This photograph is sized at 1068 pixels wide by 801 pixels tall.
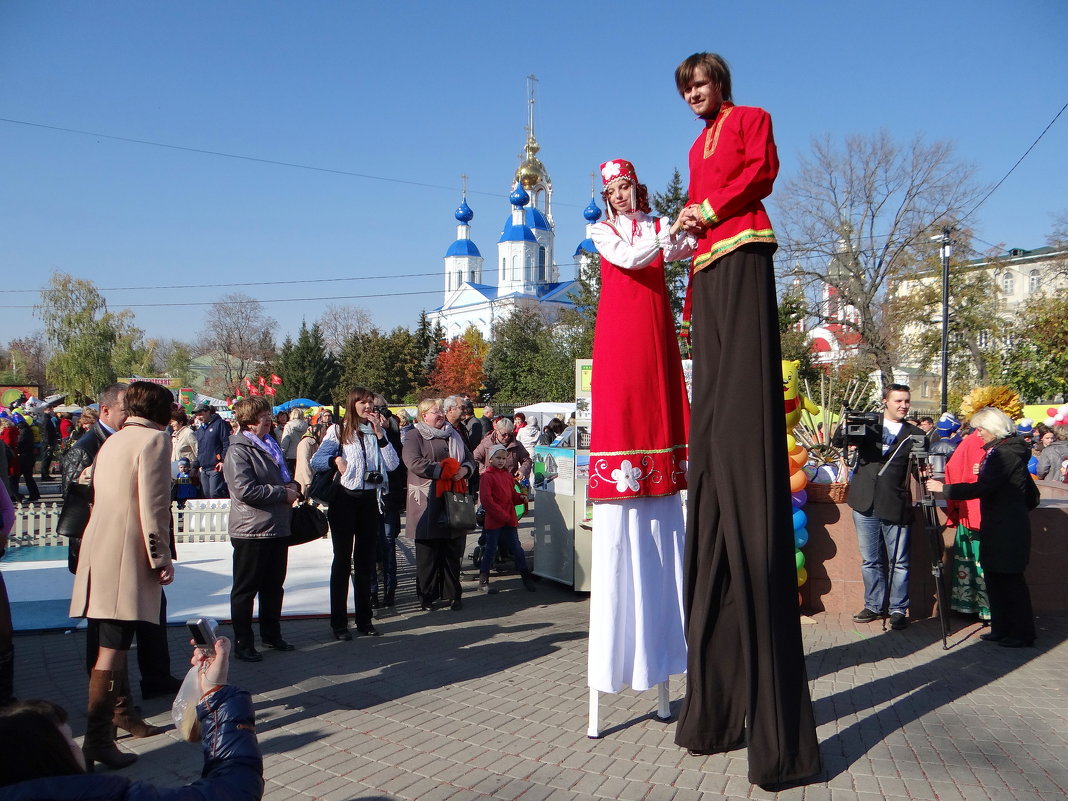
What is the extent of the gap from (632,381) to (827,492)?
3893 millimetres

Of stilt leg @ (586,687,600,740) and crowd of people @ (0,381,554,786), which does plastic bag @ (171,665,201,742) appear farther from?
stilt leg @ (586,687,600,740)

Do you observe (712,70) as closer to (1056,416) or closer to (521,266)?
(1056,416)

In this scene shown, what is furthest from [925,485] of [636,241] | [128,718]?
[128,718]

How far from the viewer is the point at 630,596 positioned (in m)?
4.31

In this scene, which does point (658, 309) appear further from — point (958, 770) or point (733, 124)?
point (958, 770)

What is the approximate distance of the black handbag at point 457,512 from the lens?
7.74m

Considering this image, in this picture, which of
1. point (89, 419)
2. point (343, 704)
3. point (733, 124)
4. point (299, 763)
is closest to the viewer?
point (733, 124)

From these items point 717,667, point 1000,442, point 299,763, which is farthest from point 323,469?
point 1000,442

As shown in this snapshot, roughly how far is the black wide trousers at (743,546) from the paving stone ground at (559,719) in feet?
0.70

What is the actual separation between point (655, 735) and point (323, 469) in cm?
363

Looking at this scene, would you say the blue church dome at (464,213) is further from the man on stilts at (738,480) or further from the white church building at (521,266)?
the man on stilts at (738,480)

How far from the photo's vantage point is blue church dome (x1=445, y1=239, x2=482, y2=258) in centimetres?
9719

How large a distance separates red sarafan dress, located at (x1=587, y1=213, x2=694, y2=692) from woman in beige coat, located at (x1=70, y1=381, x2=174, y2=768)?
2.46 metres

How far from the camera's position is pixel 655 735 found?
4344 millimetres
